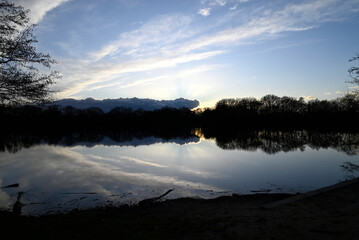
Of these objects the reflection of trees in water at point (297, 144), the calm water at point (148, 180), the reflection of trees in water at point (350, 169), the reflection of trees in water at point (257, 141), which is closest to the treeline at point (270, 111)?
the reflection of trees in water at point (257, 141)

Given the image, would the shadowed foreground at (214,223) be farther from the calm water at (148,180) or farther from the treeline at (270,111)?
the treeline at (270,111)

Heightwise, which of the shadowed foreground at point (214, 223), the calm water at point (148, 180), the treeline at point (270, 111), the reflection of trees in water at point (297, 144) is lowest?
the calm water at point (148, 180)

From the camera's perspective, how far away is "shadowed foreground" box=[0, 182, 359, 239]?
7.47 metres

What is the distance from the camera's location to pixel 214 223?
9.47 metres

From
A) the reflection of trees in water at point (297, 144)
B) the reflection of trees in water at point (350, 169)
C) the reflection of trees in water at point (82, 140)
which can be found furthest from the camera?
the reflection of trees in water at point (82, 140)

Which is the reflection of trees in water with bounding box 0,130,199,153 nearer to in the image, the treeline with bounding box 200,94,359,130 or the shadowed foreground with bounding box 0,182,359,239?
the shadowed foreground with bounding box 0,182,359,239

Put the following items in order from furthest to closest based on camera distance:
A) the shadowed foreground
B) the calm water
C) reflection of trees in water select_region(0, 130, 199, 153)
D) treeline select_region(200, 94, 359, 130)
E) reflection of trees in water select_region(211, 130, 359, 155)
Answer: treeline select_region(200, 94, 359, 130), reflection of trees in water select_region(0, 130, 199, 153), reflection of trees in water select_region(211, 130, 359, 155), the calm water, the shadowed foreground

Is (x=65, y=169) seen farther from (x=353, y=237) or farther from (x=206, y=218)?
(x=353, y=237)

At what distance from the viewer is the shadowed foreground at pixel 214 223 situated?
294 inches

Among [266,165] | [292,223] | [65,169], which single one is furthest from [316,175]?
[65,169]

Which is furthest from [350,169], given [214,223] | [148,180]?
[148,180]

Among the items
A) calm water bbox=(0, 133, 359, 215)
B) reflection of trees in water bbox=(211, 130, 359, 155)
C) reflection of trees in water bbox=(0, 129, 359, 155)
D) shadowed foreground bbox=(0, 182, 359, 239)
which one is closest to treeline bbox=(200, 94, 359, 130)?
reflection of trees in water bbox=(0, 129, 359, 155)

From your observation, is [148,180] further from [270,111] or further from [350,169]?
[270,111]

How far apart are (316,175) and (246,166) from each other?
732 centimetres
